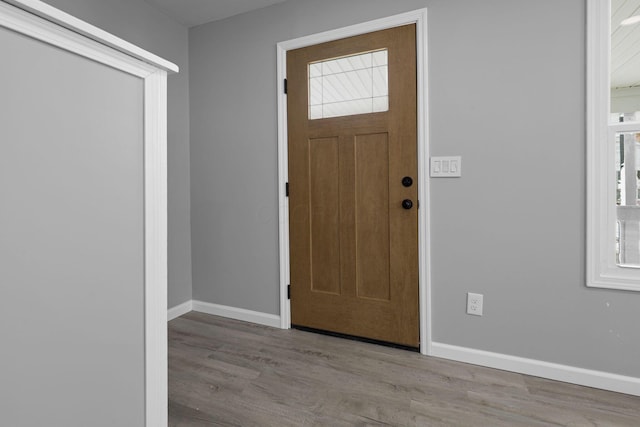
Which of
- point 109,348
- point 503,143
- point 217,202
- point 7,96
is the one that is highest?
point 503,143

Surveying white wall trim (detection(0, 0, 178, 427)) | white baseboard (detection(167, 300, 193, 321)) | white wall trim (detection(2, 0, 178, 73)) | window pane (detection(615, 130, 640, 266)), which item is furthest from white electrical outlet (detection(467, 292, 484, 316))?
white baseboard (detection(167, 300, 193, 321))

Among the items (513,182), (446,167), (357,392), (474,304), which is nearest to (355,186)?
(446,167)

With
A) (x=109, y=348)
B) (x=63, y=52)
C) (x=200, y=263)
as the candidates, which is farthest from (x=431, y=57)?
(x=200, y=263)

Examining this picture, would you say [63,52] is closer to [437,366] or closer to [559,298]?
[437,366]

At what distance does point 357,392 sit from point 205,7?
2784 millimetres

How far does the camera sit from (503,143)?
5.73 feet

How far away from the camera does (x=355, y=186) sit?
2086mm

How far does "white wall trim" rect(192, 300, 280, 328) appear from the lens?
7.77 ft

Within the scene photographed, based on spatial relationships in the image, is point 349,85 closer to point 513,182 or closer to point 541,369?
point 513,182

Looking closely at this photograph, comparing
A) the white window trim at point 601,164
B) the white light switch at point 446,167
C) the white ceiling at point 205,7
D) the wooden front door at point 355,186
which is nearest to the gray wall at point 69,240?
the wooden front door at point 355,186

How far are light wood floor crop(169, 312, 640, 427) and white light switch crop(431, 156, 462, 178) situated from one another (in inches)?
43.8

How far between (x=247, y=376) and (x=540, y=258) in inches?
67.7

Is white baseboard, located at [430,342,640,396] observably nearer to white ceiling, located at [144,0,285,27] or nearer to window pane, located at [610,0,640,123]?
window pane, located at [610,0,640,123]

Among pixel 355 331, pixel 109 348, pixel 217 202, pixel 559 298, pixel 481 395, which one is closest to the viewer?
pixel 109 348
